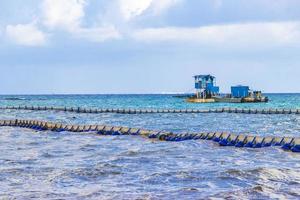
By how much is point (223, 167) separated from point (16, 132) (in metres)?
28.5

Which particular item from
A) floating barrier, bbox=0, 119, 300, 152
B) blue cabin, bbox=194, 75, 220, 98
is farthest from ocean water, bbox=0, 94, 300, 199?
blue cabin, bbox=194, 75, 220, 98

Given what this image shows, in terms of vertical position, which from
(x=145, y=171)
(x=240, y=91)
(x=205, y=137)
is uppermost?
(x=240, y=91)

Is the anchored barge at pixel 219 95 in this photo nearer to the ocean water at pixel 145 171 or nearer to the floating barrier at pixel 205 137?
the floating barrier at pixel 205 137

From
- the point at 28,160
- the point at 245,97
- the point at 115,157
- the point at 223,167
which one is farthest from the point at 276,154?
the point at 245,97

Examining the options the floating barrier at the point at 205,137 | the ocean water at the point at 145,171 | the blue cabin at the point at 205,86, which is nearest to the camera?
the ocean water at the point at 145,171

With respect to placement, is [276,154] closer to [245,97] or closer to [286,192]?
[286,192]

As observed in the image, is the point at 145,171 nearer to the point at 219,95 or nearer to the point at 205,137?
the point at 205,137

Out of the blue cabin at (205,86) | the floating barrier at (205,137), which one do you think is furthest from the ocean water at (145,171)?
the blue cabin at (205,86)

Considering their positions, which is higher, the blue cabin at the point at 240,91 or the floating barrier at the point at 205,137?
the blue cabin at the point at 240,91

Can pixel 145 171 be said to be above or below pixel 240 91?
below

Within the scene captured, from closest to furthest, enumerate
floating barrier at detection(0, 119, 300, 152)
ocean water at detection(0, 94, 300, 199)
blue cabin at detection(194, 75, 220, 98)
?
ocean water at detection(0, 94, 300, 199), floating barrier at detection(0, 119, 300, 152), blue cabin at detection(194, 75, 220, 98)

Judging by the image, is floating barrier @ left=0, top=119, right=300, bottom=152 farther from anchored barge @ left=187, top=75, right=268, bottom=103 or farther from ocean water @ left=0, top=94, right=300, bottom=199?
anchored barge @ left=187, top=75, right=268, bottom=103

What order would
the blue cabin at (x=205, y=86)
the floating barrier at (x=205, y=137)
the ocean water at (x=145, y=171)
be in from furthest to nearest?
1. the blue cabin at (x=205, y=86)
2. the floating barrier at (x=205, y=137)
3. the ocean water at (x=145, y=171)

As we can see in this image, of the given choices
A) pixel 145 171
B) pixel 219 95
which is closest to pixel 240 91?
pixel 219 95
